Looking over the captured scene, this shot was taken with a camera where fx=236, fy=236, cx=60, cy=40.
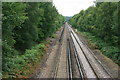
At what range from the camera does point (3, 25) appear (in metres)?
14.6

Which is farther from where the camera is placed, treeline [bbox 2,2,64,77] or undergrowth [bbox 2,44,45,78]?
undergrowth [bbox 2,44,45,78]

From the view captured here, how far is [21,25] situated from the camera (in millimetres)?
26078

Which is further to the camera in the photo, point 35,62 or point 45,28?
point 45,28

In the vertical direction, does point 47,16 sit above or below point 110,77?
above

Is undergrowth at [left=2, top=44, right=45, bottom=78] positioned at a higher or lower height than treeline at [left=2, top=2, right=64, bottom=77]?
lower

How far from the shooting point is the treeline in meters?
14.7

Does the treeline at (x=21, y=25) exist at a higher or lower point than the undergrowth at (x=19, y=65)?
higher

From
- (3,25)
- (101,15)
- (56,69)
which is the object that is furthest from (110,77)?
(101,15)

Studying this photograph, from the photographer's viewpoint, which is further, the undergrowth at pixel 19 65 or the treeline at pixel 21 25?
the undergrowth at pixel 19 65

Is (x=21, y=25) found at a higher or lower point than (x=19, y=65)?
higher

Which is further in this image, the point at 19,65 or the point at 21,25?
the point at 21,25

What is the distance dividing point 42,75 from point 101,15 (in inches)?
880

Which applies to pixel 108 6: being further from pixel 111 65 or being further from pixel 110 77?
pixel 110 77

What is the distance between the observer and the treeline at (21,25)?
14703 mm
